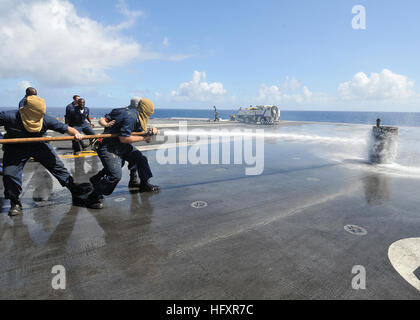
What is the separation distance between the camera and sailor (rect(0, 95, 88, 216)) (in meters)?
3.85

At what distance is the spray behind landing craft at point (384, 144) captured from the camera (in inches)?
311

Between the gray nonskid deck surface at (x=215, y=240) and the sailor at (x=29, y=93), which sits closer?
the gray nonskid deck surface at (x=215, y=240)

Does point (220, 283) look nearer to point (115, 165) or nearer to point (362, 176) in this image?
point (115, 165)

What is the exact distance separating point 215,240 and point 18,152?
354 cm

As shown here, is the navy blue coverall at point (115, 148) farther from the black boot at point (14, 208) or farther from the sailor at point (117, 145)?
the black boot at point (14, 208)

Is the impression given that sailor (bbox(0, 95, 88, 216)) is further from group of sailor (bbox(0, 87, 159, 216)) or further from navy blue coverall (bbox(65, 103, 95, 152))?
navy blue coverall (bbox(65, 103, 95, 152))

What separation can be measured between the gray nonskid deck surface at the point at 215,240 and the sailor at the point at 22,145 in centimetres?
50

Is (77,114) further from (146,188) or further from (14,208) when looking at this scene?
(14,208)

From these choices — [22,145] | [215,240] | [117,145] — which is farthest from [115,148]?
[215,240]

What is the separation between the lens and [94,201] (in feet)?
14.7

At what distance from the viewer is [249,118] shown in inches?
1332

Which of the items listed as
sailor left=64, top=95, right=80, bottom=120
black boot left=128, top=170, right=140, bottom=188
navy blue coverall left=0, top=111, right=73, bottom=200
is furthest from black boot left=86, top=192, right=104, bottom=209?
sailor left=64, top=95, right=80, bottom=120

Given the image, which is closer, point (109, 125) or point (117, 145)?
point (109, 125)

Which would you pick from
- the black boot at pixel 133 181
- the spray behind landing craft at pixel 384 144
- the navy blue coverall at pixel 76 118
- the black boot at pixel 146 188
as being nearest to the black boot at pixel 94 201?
the black boot at pixel 146 188
